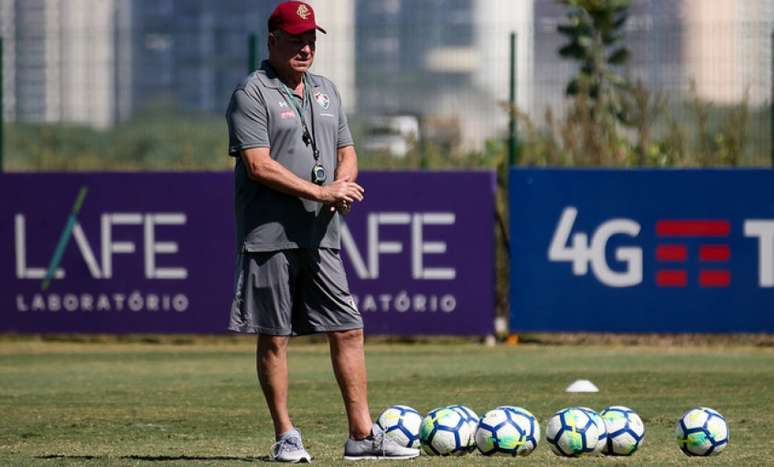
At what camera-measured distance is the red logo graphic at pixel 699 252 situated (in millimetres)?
14648

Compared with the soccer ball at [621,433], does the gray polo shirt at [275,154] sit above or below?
above

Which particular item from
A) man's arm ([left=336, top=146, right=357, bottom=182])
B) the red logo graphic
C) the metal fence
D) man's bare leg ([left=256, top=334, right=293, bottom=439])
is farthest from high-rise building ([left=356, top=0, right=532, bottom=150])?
man's bare leg ([left=256, top=334, right=293, bottom=439])

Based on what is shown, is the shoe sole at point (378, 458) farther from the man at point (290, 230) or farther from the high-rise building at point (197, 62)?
the high-rise building at point (197, 62)

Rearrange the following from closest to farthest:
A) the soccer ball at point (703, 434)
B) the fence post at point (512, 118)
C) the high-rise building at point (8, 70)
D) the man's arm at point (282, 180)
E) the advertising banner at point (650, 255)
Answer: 1. the man's arm at point (282, 180)
2. the soccer ball at point (703, 434)
3. the advertising banner at point (650, 255)
4. the fence post at point (512, 118)
5. the high-rise building at point (8, 70)

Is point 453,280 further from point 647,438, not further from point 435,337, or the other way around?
point 647,438

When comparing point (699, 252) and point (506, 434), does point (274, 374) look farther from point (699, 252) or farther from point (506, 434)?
point (699, 252)

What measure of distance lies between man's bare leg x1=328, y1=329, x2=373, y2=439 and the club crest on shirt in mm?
1089

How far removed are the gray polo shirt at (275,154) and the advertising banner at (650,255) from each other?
23.7 feet

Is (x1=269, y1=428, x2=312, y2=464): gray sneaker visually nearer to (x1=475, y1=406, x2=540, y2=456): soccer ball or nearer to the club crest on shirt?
(x1=475, y1=406, x2=540, y2=456): soccer ball

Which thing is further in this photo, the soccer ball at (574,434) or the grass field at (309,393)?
the grass field at (309,393)

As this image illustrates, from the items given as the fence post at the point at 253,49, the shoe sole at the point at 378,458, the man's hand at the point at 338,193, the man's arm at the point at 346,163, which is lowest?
the shoe sole at the point at 378,458

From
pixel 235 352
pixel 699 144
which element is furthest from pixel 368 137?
pixel 235 352

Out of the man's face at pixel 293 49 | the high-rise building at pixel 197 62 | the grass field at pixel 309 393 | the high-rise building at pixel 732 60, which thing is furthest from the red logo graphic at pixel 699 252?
the high-rise building at pixel 197 62

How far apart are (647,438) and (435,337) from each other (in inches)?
267
